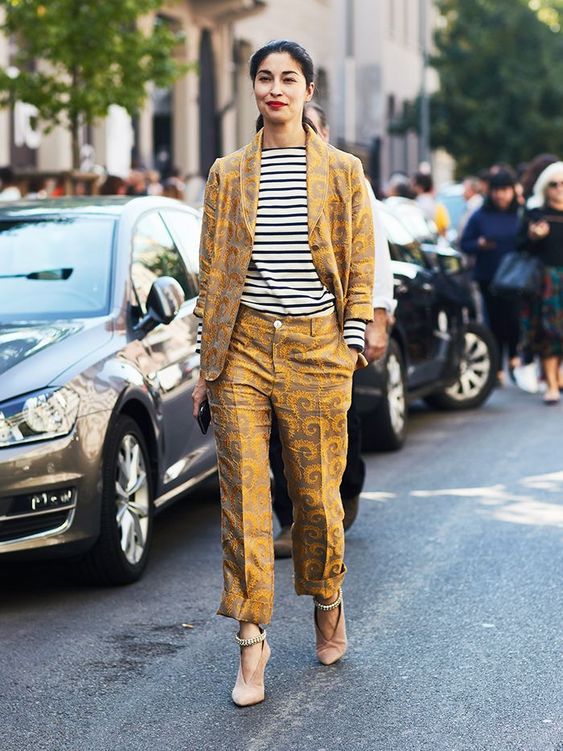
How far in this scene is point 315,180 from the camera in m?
5.23

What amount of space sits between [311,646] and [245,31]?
29.7m

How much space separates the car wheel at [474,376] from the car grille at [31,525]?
7.00 meters

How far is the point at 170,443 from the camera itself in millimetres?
7488

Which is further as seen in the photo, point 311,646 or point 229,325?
point 311,646

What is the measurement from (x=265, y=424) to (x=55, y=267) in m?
2.58

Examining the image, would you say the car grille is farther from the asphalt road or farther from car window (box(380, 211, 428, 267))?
Result: car window (box(380, 211, 428, 267))

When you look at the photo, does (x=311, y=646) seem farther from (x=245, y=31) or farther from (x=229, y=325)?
(x=245, y=31)

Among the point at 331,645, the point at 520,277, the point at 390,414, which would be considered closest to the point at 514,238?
the point at 520,277

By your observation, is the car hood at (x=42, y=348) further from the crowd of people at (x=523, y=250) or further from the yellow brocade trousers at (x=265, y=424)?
the crowd of people at (x=523, y=250)

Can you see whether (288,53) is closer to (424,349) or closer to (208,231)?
(208,231)

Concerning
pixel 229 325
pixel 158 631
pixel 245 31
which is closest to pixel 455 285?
pixel 158 631

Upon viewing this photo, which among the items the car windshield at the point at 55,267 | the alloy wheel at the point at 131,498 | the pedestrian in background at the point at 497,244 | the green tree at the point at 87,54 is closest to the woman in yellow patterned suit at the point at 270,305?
the alloy wheel at the point at 131,498

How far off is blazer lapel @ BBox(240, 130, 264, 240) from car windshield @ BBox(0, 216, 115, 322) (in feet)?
6.95

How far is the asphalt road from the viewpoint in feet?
16.4
